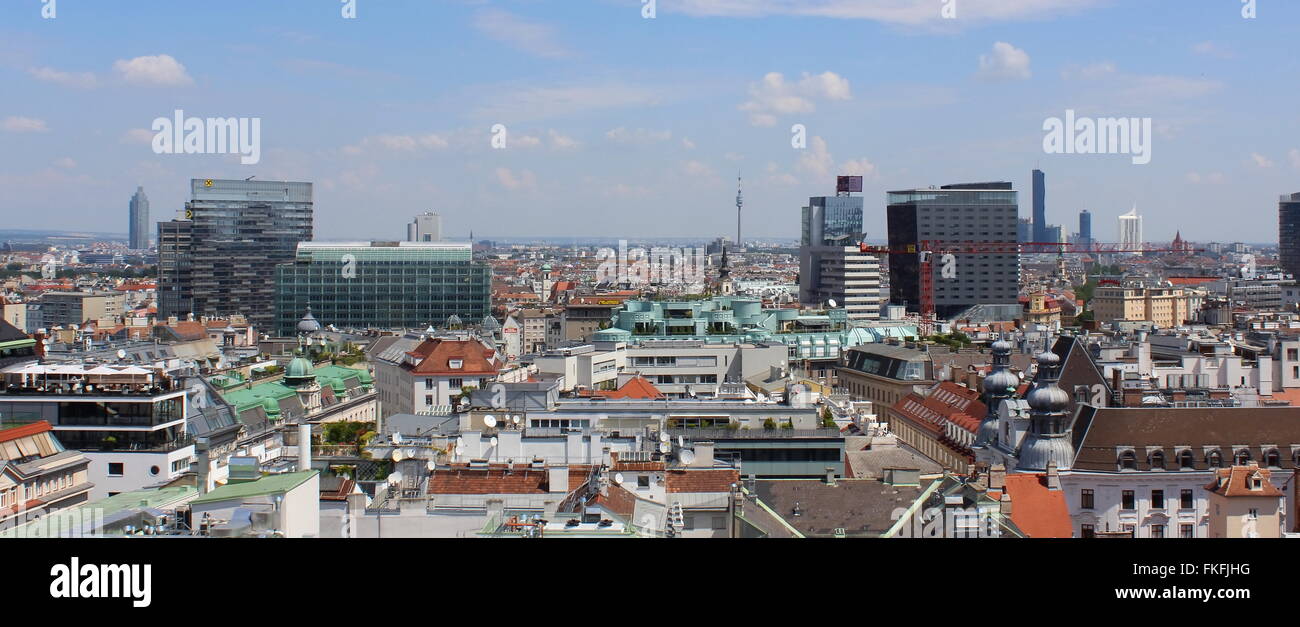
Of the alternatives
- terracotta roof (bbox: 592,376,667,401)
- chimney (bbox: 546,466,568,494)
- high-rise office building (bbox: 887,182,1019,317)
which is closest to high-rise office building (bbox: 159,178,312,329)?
high-rise office building (bbox: 887,182,1019,317)

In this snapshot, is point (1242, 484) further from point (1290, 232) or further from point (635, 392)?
point (1290, 232)

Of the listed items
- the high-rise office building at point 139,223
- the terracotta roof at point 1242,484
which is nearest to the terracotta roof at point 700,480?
the terracotta roof at point 1242,484

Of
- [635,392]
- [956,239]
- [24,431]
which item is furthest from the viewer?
[956,239]
